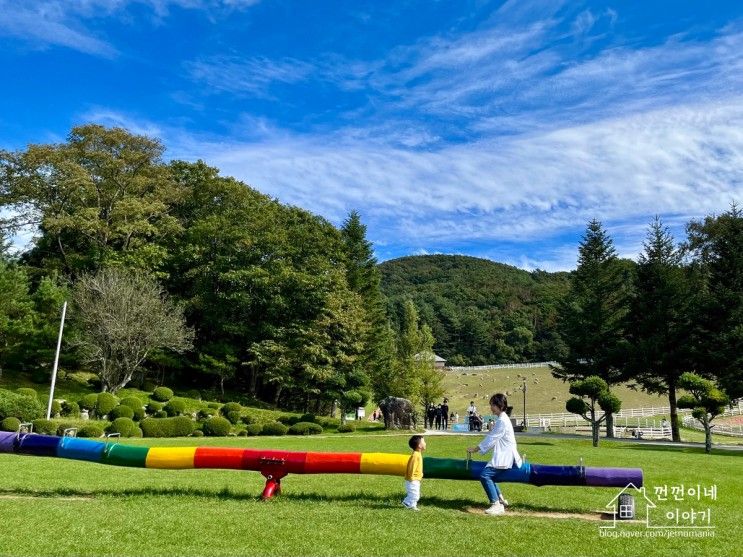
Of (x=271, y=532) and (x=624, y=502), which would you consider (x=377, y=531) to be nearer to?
(x=271, y=532)

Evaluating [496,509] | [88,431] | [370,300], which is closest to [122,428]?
[88,431]

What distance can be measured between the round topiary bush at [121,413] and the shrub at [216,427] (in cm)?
372

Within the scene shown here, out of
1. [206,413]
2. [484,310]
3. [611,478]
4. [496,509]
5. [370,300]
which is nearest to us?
[496,509]

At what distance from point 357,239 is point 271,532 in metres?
45.7

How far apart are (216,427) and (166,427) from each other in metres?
2.42

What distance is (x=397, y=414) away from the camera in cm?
3350

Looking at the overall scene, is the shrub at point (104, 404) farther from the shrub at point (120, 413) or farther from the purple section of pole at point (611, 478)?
the purple section of pole at point (611, 478)

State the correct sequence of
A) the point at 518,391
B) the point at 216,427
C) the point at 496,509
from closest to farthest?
the point at 496,509
the point at 216,427
the point at 518,391

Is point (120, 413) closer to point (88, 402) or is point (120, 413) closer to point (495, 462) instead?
point (88, 402)

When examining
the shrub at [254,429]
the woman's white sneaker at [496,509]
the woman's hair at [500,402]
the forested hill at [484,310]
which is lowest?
the shrub at [254,429]

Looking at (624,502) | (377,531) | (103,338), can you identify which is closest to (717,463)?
(624,502)

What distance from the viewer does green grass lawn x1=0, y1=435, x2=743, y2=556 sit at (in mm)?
5824

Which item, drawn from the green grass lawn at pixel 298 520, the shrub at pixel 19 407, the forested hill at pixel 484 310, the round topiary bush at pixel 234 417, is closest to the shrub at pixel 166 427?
the shrub at pixel 19 407

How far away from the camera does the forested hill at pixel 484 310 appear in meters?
97.3
